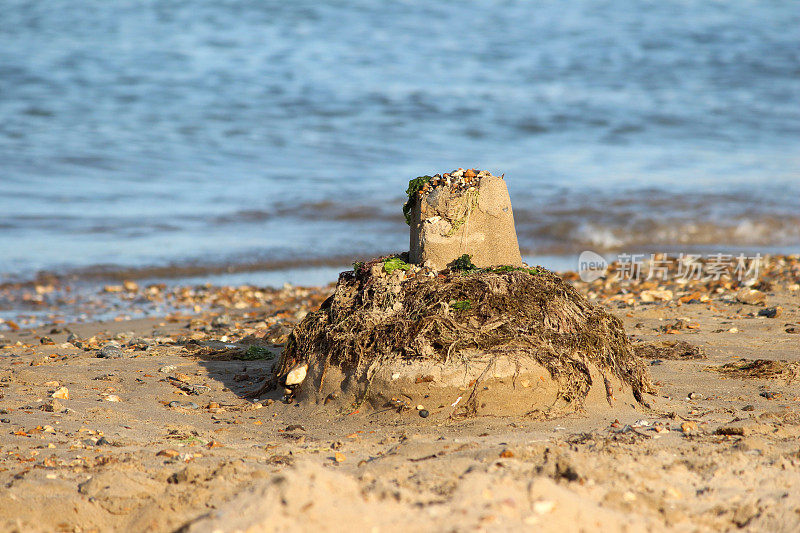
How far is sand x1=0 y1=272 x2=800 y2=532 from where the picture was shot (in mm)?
2857

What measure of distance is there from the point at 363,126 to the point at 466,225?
16012 millimetres

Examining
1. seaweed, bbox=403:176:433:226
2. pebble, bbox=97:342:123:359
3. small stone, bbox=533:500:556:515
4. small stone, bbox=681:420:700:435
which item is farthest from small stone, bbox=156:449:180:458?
small stone, bbox=681:420:700:435

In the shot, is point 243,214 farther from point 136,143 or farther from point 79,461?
point 79,461

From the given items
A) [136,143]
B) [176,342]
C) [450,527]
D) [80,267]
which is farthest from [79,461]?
[136,143]

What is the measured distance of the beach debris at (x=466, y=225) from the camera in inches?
204

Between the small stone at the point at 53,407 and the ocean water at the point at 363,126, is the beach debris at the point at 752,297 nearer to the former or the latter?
the ocean water at the point at 363,126

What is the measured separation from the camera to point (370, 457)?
12.9ft

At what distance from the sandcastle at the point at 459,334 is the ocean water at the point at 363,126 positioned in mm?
6377

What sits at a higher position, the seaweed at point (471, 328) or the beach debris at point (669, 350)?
the seaweed at point (471, 328)

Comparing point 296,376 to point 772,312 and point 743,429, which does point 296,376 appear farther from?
point 772,312

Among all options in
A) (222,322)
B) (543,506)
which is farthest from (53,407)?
(543,506)

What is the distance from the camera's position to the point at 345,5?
30.1 meters

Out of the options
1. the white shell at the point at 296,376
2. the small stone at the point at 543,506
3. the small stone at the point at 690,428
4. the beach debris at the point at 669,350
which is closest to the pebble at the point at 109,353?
the white shell at the point at 296,376

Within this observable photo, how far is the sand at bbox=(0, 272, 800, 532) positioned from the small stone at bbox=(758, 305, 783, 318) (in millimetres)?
996
